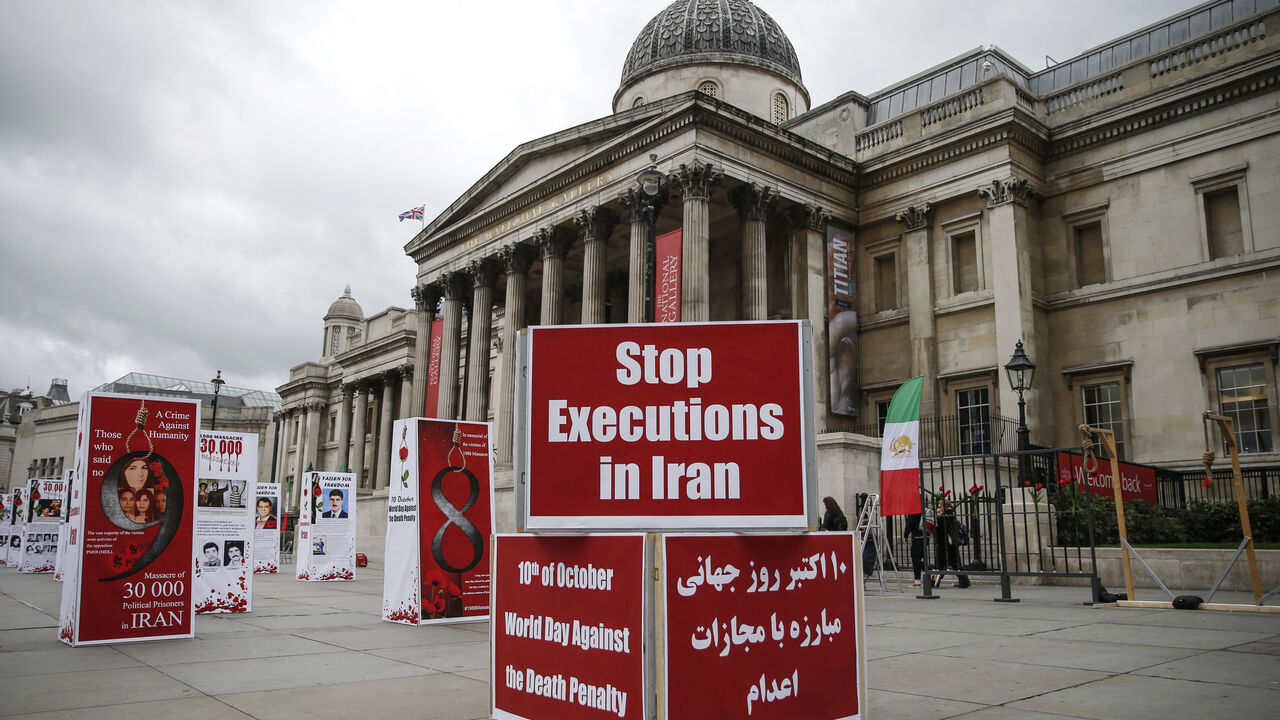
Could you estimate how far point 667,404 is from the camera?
15.3ft

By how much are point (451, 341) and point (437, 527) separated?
26.5 m

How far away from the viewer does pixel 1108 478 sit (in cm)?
1759

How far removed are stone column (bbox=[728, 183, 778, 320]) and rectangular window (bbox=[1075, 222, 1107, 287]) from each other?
9.53m

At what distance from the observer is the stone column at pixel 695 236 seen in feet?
85.7

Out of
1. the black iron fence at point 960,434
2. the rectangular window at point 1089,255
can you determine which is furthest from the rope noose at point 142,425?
the rectangular window at point 1089,255

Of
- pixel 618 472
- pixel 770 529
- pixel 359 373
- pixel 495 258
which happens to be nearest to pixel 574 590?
pixel 618 472

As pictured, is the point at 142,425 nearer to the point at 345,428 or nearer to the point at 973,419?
the point at 973,419

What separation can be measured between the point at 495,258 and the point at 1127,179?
2269cm

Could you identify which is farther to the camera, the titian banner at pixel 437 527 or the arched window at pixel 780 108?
the arched window at pixel 780 108

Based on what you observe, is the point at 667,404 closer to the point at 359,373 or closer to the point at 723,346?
the point at 723,346

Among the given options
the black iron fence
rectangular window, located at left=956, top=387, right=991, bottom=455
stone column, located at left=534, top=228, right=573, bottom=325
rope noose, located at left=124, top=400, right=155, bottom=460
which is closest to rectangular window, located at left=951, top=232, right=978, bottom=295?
rectangular window, located at left=956, top=387, right=991, bottom=455

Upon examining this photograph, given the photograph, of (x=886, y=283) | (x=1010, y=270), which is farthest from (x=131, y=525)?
(x=886, y=283)

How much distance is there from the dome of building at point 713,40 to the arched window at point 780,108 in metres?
1.11

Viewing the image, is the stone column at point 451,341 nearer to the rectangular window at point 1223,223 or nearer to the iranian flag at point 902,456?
the iranian flag at point 902,456
